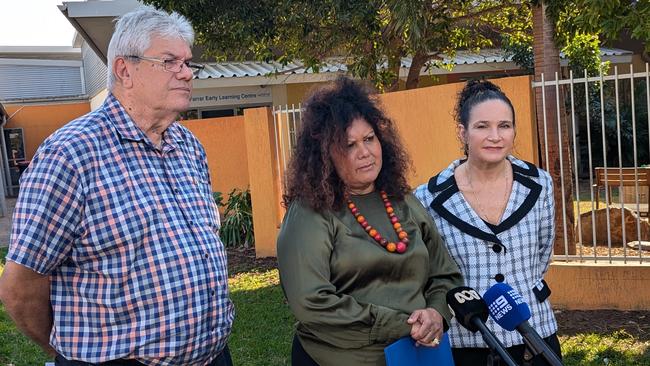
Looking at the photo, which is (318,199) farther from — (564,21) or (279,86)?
(279,86)

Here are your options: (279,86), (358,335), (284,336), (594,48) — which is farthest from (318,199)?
(279,86)

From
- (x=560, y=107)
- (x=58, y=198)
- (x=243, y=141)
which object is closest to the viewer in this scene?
(x=58, y=198)

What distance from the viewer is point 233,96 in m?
Result: 20.2

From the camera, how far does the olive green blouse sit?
9.08ft

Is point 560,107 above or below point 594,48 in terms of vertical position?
below

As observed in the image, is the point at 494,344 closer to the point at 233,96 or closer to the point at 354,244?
the point at 354,244

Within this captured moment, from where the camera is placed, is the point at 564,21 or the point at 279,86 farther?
the point at 279,86

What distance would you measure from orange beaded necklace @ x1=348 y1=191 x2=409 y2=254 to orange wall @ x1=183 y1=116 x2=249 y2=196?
38.4ft

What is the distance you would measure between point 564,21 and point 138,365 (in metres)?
7.61

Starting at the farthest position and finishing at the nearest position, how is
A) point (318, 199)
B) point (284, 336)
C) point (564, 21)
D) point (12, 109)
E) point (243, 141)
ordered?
point (12, 109) → point (243, 141) → point (564, 21) → point (284, 336) → point (318, 199)

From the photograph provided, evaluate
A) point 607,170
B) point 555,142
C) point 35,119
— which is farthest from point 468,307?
point 35,119

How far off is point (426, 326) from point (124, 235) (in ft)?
3.68

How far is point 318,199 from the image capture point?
2.90m

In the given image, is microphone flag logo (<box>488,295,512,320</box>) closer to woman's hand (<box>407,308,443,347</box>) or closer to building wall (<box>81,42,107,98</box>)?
woman's hand (<box>407,308,443,347</box>)
